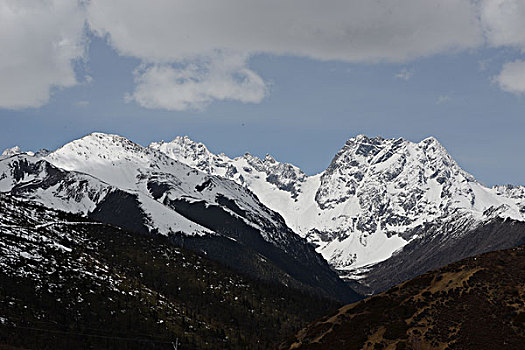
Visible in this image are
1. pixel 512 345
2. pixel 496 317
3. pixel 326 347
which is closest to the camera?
pixel 512 345

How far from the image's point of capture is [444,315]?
110 metres

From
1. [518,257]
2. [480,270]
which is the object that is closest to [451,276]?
[480,270]

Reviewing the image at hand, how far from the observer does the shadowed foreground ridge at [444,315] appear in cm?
10388

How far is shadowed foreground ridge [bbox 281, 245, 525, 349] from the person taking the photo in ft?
341

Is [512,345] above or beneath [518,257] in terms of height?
beneath

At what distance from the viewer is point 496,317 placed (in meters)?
106

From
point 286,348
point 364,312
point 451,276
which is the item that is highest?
point 451,276

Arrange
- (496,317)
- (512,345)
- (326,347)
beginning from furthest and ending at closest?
(326,347), (496,317), (512,345)

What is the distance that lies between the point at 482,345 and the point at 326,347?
2694cm

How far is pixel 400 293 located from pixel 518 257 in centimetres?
2232

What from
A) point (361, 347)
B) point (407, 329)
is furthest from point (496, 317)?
point (361, 347)

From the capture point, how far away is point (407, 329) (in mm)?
109438

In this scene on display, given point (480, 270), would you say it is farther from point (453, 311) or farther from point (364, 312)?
point (364, 312)

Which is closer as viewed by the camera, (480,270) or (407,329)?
(407,329)
